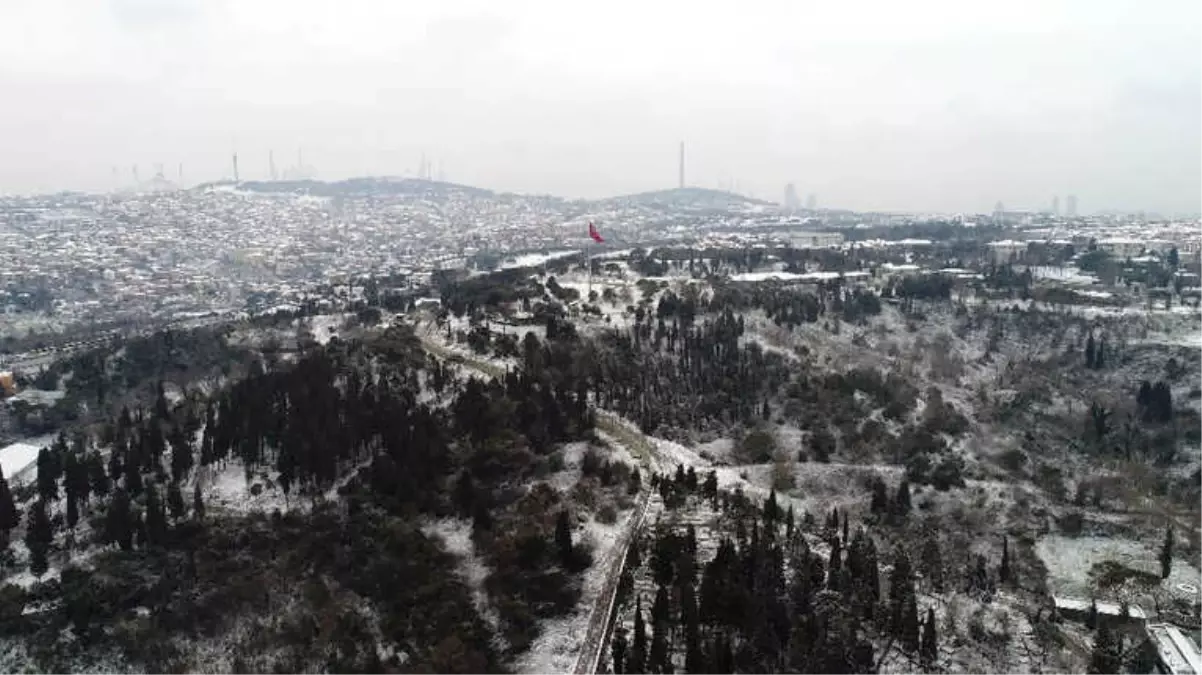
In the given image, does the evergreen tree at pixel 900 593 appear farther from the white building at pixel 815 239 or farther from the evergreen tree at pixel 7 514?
the white building at pixel 815 239

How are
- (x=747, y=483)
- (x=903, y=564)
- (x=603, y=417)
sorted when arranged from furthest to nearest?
(x=603, y=417) < (x=747, y=483) < (x=903, y=564)

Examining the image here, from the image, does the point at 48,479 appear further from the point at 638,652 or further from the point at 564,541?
the point at 638,652

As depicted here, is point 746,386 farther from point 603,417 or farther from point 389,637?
point 389,637

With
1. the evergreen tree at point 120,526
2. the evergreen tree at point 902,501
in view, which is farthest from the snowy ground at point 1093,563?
the evergreen tree at point 120,526

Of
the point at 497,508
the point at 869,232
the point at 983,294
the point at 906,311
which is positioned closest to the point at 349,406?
the point at 497,508

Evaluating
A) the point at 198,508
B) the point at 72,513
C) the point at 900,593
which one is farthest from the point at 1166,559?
the point at 72,513

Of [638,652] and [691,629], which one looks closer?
[638,652]

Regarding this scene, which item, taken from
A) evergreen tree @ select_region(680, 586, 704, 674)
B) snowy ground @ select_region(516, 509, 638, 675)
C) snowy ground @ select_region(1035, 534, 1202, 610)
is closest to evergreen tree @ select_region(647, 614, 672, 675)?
evergreen tree @ select_region(680, 586, 704, 674)

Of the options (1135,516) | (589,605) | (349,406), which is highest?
(349,406)

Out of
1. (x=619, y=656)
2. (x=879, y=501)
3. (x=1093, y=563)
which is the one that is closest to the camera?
(x=619, y=656)
